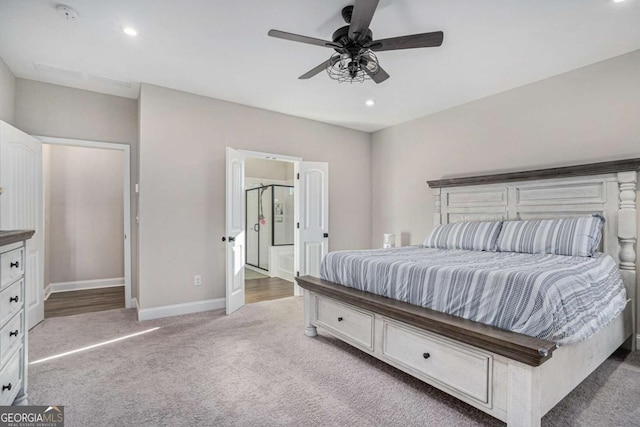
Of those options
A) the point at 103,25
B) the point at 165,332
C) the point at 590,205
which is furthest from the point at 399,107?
the point at 165,332

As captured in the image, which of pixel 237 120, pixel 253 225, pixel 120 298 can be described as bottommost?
pixel 120 298

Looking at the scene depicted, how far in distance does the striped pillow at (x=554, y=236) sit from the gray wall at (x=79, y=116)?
4.31 meters

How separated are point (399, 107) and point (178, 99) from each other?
2779mm

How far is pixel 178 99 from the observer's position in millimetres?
3816

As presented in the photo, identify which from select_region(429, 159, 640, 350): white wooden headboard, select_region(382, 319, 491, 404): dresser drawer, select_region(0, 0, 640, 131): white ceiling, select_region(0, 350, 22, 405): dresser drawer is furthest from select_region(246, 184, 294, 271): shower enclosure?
select_region(0, 350, 22, 405): dresser drawer

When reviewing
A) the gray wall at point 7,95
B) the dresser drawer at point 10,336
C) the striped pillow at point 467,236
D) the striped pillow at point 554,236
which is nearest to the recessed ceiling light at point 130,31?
the gray wall at point 7,95

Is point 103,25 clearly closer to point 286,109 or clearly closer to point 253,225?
point 286,109

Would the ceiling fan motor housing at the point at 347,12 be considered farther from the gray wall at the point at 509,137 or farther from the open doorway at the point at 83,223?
the open doorway at the point at 83,223

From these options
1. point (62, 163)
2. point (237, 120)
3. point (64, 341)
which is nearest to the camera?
point (64, 341)

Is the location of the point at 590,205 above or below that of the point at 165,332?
above

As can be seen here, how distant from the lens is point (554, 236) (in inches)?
115

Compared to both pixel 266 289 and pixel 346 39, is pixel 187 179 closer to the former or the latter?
pixel 266 289

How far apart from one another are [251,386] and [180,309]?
1994mm

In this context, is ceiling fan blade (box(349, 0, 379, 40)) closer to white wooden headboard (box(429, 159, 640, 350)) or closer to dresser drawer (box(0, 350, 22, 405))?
white wooden headboard (box(429, 159, 640, 350))
